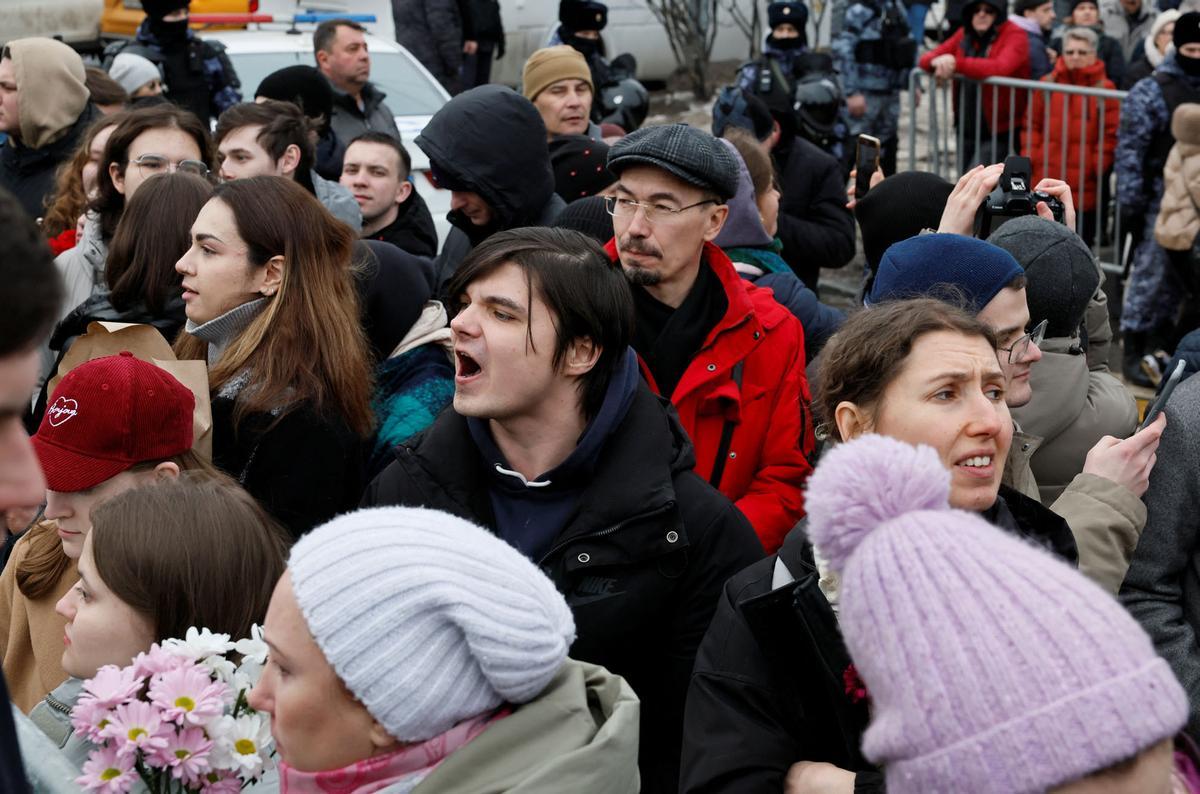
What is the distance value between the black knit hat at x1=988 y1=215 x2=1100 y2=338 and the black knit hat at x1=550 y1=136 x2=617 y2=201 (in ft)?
8.98

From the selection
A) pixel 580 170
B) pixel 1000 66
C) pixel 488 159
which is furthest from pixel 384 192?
pixel 1000 66

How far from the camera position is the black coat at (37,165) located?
7113 millimetres

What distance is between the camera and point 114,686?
2396 mm

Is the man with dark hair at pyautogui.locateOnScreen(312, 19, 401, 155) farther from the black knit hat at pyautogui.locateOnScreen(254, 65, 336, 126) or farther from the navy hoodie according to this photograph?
the navy hoodie

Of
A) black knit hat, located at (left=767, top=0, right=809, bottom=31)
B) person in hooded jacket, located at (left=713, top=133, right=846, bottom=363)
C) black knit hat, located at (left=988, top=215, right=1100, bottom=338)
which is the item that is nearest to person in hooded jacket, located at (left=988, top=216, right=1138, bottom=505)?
black knit hat, located at (left=988, top=215, right=1100, bottom=338)

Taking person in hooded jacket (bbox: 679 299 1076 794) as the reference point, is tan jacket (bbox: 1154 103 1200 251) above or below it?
below

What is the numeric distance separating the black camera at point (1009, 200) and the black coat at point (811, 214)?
2884 millimetres

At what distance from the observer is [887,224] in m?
4.79

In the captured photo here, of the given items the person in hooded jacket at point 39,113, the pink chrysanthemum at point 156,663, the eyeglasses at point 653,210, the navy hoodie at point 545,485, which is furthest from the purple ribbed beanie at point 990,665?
the person in hooded jacket at point 39,113

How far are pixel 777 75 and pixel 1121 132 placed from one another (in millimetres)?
2193

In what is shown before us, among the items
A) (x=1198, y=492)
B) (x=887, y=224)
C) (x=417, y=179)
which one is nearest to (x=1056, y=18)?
(x=417, y=179)

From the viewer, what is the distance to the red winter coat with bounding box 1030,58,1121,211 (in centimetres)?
989

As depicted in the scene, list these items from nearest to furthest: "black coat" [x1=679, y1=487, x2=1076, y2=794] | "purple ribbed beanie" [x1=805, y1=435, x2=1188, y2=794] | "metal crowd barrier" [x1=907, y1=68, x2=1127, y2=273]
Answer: "purple ribbed beanie" [x1=805, y1=435, x2=1188, y2=794] → "black coat" [x1=679, y1=487, x2=1076, y2=794] → "metal crowd barrier" [x1=907, y1=68, x2=1127, y2=273]

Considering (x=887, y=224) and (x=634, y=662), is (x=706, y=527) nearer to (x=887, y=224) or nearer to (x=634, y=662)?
(x=634, y=662)
